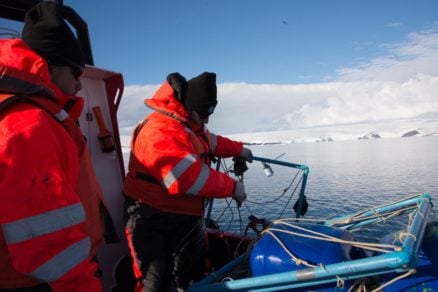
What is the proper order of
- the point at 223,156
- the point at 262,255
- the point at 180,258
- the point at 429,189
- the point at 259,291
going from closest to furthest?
the point at 259,291 < the point at 262,255 < the point at 180,258 < the point at 223,156 < the point at 429,189

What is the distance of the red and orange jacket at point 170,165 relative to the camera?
1980mm

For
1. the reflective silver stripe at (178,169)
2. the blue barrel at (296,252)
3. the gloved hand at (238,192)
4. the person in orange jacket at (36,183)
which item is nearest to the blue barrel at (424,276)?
the blue barrel at (296,252)

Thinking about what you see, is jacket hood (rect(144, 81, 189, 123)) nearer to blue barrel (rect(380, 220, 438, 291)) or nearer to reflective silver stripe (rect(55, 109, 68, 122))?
reflective silver stripe (rect(55, 109, 68, 122))

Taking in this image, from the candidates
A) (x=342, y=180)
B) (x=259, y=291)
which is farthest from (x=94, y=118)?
(x=342, y=180)

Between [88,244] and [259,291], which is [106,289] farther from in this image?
[88,244]

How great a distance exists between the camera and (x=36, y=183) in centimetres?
90

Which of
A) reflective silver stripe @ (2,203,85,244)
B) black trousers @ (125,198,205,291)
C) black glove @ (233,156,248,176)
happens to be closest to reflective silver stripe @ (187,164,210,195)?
black trousers @ (125,198,205,291)

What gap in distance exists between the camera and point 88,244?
103 cm

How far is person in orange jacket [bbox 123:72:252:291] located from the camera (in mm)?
2000

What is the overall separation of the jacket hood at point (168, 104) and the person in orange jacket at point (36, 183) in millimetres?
1080

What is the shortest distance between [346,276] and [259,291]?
0.42 meters

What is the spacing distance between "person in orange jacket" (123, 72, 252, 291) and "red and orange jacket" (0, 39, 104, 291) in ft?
3.03

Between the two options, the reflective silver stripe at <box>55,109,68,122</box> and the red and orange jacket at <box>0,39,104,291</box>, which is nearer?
the red and orange jacket at <box>0,39,104,291</box>

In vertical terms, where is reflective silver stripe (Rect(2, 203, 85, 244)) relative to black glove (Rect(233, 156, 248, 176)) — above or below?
above
